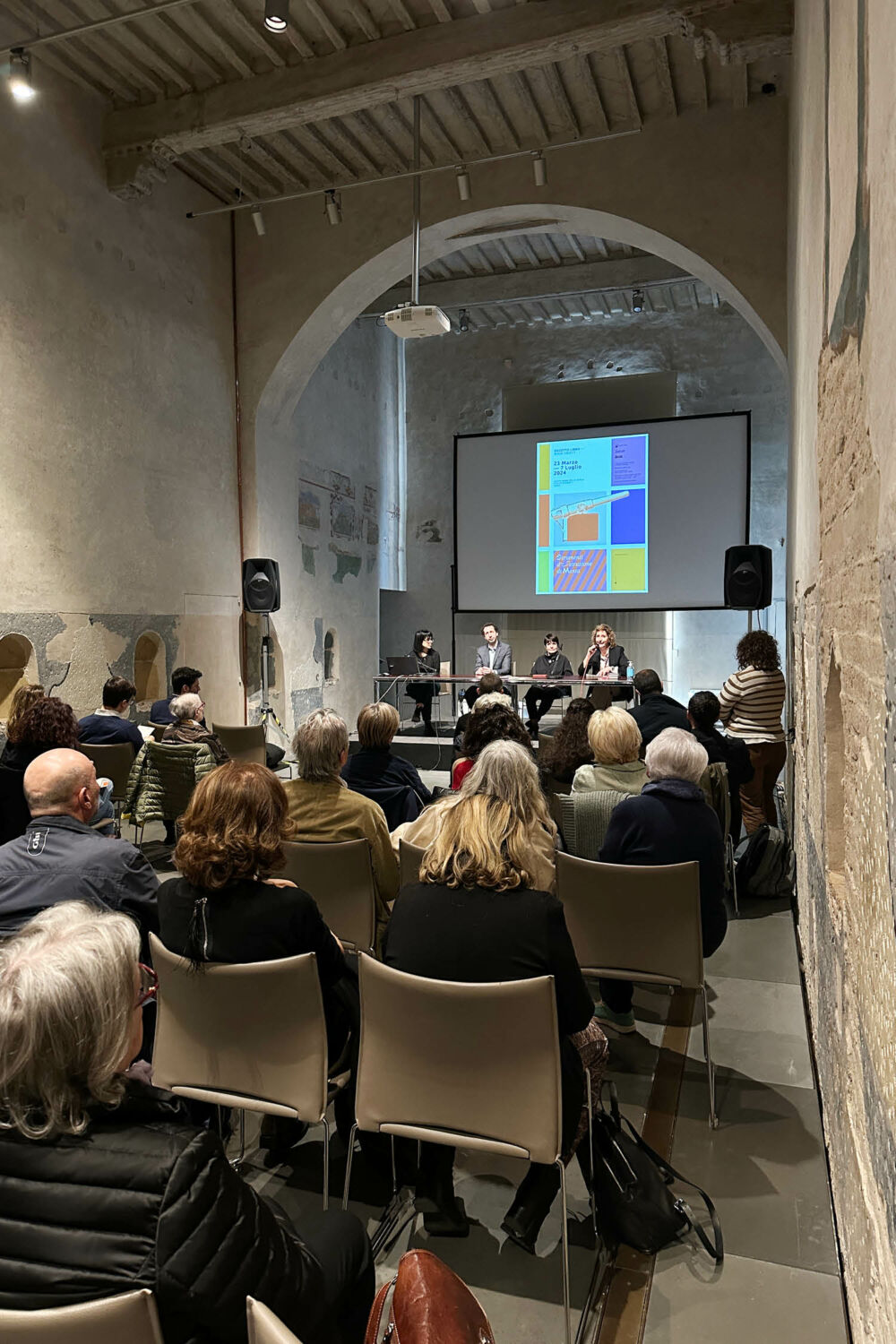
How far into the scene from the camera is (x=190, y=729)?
5.18 meters

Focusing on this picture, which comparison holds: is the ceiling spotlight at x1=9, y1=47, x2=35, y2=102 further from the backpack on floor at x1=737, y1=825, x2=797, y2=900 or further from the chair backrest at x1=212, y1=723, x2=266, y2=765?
the backpack on floor at x1=737, y1=825, x2=797, y2=900

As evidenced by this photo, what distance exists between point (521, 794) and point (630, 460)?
7913mm

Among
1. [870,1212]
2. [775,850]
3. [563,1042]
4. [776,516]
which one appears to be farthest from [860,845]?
[776,516]

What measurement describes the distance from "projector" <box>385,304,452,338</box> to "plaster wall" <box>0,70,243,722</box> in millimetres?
2228

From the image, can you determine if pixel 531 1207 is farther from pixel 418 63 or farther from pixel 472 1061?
pixel 418 63

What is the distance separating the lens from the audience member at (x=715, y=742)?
4.82m

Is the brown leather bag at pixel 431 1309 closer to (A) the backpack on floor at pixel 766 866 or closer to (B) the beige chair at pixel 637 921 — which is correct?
(B) the beige chair at pixel 637 921

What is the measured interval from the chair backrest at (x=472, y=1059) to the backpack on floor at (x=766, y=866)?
3.28m

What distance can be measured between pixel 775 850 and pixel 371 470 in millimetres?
8516

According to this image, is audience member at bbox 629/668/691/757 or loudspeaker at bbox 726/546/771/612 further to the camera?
loudspeaker at bbox 726/546/771/612

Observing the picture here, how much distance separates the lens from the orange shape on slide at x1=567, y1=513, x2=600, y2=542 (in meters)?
9.77

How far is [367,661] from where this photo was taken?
38.9 ft

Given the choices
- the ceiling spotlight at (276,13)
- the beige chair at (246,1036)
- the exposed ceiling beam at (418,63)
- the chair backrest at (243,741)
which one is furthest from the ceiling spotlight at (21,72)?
the beige chair at (246,1036)

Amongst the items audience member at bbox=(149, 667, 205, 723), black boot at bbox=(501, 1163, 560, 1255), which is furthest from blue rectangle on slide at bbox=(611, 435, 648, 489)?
black boot at bbox=(501, 1163, 560, 1255)
